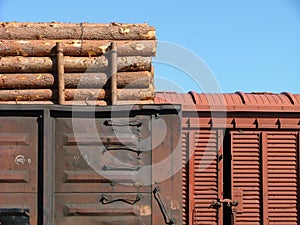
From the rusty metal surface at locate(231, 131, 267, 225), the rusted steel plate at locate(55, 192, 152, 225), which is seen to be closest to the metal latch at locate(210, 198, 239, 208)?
the rusty metal surface at locate(231, 131, 267, 225)

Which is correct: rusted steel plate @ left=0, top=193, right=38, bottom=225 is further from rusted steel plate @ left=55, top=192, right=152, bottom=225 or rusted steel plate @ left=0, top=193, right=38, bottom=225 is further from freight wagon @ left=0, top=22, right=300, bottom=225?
rusted steel plate @ left=55, top=192, right=152, bottom=225

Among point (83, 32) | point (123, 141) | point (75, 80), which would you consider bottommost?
Answer: point (123, 141)

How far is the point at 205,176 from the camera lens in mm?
9086

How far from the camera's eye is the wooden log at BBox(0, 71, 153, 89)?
7.17m

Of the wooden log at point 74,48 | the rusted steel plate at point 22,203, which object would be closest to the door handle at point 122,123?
the rusted steel plate at point 22,203

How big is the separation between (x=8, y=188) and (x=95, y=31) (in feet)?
8.12

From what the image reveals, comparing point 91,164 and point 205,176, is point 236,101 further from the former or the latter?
point 91,164

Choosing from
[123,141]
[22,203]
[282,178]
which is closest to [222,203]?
[282,178]

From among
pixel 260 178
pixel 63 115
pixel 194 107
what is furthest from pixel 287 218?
pixel 63 115

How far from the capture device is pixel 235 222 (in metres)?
8.98

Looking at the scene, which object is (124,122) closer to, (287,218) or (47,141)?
(47,141)

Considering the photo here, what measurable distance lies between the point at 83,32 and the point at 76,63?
46 centimetres

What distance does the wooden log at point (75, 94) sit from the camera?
7.13 meters

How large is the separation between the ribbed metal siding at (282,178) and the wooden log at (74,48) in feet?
9.43
